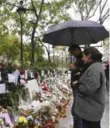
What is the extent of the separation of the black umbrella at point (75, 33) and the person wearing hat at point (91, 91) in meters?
2.20

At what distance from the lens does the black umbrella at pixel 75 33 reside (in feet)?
28.9

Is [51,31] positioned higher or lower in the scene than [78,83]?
higher

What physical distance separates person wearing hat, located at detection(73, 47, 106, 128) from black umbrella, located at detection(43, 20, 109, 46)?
2.20 metres

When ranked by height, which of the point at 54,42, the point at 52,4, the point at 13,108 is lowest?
the point at 13,108

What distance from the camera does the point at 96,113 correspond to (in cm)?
645

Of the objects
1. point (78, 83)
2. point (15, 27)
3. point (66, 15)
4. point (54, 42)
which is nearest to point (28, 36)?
point (15, 27)

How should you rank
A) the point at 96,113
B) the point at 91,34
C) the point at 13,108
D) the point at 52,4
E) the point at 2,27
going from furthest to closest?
the point at 2,27 < the point at 52,4 < the point at 91,34 < the point at 13,108 < the point at 96,113

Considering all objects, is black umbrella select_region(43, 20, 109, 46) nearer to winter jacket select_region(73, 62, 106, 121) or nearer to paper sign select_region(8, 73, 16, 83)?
paper sign select_region(8, 73, 16, 83)

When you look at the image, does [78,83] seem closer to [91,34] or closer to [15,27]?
[91,34]

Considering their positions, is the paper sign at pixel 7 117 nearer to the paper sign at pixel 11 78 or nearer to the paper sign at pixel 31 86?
the paper sign at pixel 11 78

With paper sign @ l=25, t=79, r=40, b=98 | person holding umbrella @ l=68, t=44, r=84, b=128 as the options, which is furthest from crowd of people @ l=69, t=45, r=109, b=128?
paper sign @ l=25, t=79, r=40, b=98

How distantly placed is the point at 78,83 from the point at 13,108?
2301 mm

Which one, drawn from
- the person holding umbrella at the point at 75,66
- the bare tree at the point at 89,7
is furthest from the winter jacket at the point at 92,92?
the bare tree at the point at 89,7

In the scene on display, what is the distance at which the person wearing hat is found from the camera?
20.9 ft
